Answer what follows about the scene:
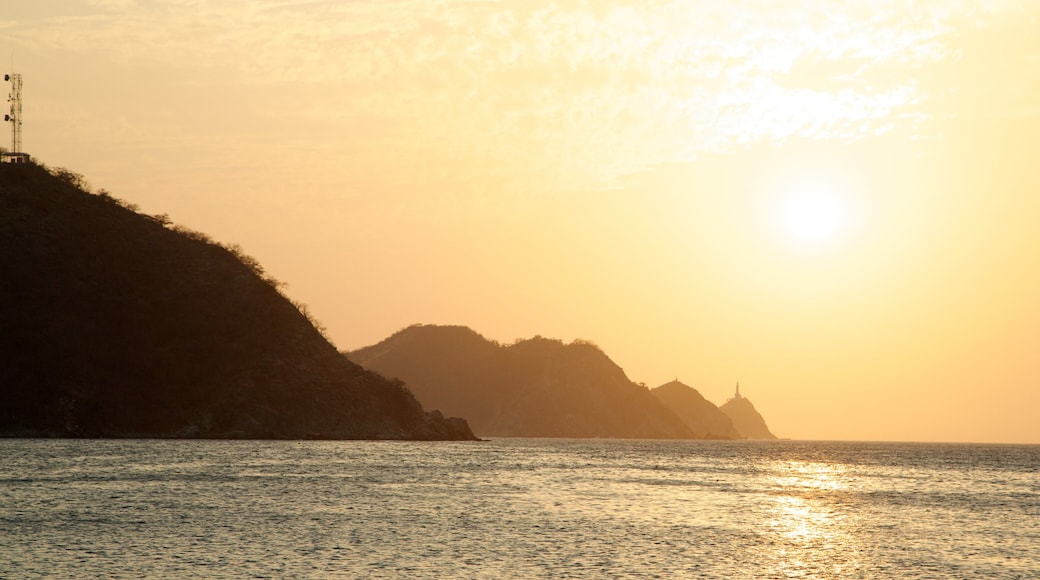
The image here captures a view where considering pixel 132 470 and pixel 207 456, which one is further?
pixel 207 456

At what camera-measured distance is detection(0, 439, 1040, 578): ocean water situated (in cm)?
5000

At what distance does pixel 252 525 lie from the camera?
64.0m

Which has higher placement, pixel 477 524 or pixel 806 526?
pixel 806 526

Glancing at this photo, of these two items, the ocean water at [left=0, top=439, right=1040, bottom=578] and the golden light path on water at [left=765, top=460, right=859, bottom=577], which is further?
the golden light path on water at [left=765, top=460, right=859, bottom=577]

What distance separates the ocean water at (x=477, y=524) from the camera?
50.0 meters

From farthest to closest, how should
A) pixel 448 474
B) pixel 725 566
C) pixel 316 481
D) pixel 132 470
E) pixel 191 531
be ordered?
pixel 448 474
pixel 132 470
pixel 316 481
pixel 191 531
pixel 725 566

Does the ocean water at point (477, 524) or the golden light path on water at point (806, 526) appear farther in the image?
the golden light path on water at point (806, 526)

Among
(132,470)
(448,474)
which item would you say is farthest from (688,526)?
(132,470)

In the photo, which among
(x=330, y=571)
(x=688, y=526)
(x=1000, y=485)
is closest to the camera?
(x=330, y=571)

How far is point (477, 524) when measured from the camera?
67438 millimetres

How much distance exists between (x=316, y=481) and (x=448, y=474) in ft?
71.5

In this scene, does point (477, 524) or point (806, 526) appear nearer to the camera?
point (477, 524)

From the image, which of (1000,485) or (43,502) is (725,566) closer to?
(43,502)

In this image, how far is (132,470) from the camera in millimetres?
107375
